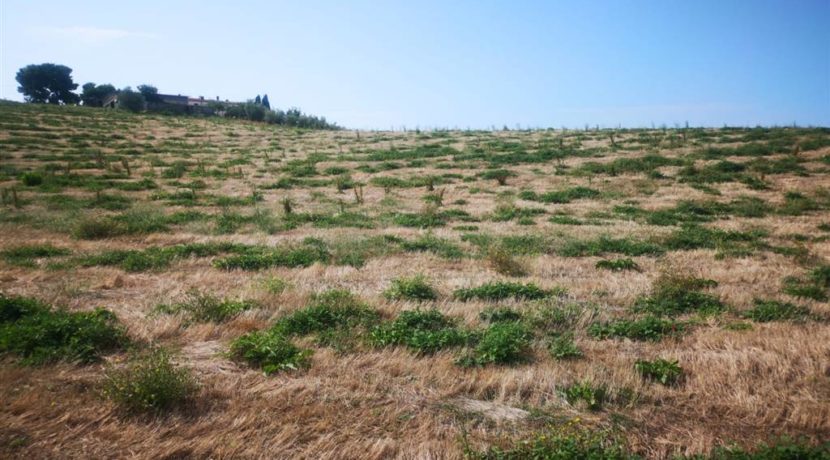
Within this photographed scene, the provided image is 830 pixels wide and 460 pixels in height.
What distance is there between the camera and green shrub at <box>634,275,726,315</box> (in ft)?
23.0

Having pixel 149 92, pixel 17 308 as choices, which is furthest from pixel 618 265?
pixel 149 92

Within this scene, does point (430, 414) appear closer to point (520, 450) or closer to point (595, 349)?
point (520, 450)

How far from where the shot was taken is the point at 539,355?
5.53 meters

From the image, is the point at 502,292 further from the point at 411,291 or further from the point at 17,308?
the point at 17,308

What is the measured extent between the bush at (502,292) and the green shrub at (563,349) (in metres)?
1.69

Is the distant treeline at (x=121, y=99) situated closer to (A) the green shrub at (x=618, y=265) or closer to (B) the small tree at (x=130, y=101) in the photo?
(B) the small tree at (x=130, y=101)

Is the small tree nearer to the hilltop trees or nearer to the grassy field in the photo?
the hilltop trees

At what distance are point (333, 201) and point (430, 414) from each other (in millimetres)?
14617

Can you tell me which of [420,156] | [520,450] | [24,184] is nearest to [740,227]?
[520,450]

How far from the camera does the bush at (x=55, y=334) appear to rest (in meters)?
4.90

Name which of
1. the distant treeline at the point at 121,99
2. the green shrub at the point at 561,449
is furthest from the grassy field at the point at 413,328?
the distant treeline at the point at 121,99

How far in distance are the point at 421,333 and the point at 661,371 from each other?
2857mm

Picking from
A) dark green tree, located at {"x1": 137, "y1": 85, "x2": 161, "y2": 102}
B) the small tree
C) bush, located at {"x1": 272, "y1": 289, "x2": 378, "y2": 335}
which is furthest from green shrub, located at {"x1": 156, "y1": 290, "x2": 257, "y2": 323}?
dark green tree, located at {"x1": 137, "y1": 85, "x2": 161, "y2": 102}

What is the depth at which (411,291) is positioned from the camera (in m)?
7.60
